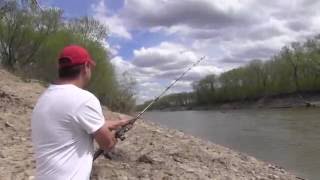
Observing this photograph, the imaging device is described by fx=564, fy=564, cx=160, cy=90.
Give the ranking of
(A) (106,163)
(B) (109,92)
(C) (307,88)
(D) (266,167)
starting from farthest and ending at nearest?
(C) (307,88)
(B) (109,92)
(D) (266,167)
(A) (106,163)

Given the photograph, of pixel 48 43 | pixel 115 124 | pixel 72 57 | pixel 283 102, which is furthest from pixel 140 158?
pixel 283 102

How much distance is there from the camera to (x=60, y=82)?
11.2ft

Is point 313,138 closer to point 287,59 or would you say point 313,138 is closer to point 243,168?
point 243,168

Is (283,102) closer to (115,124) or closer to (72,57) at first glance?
(115,124)

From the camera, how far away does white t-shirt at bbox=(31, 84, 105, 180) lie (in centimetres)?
329

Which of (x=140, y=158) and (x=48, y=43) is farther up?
(x=48, y=43)

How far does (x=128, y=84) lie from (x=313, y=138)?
1490 centimetres

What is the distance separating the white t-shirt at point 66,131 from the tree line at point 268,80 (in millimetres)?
100559

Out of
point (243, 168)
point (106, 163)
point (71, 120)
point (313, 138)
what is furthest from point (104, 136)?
point (313, 138)

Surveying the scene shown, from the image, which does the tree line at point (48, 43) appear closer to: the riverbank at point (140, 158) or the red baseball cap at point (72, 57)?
the riverbank at point (140, 158)

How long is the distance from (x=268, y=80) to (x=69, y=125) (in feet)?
400

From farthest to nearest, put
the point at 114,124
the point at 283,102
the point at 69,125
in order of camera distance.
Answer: the point at 283,102 < the point at 114,124 < the point at 69,125

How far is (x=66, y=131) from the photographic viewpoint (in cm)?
335

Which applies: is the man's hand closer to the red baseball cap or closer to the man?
the man
